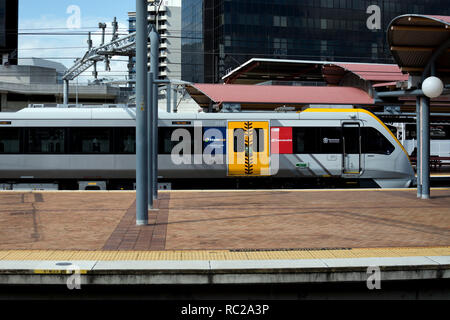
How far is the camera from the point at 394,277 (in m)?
6.01

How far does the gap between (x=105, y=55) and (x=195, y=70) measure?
62.6m

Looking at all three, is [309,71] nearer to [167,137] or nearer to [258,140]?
[258,140]

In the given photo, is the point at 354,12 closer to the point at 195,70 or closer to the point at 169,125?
the point at 195,70

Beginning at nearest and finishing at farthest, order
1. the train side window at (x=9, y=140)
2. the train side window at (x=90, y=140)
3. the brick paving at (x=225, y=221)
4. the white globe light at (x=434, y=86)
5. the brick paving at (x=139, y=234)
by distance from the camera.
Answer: the brick paving at (x=139, y=234) < the brick paving at (x=225, y=221) < the white globe light at (x=434, y=86) < the train side window at (x=9, y=140) < the train side window at (x=90, y=140)

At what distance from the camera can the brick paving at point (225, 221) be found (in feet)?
24.8

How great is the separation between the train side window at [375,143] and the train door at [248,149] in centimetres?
351

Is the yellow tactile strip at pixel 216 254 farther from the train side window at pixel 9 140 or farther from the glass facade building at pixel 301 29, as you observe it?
the glass facade building at pixel 301 29

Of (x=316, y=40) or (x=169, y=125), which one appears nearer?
(x=169, y=125)

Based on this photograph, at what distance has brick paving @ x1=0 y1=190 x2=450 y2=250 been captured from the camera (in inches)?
297

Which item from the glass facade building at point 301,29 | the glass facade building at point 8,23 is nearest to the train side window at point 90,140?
the glass facade building at point 301,29

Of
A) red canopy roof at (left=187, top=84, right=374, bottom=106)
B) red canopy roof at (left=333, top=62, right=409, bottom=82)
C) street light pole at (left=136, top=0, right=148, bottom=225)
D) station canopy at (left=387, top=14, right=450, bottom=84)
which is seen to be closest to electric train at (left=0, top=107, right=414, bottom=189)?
red canopy roof at (left=187, top=84, right=374, bottom=106)

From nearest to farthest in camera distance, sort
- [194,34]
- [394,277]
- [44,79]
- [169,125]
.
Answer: [394,277]
[169,125]
[44,79]
[194,34]

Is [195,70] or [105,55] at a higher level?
[195,70]
